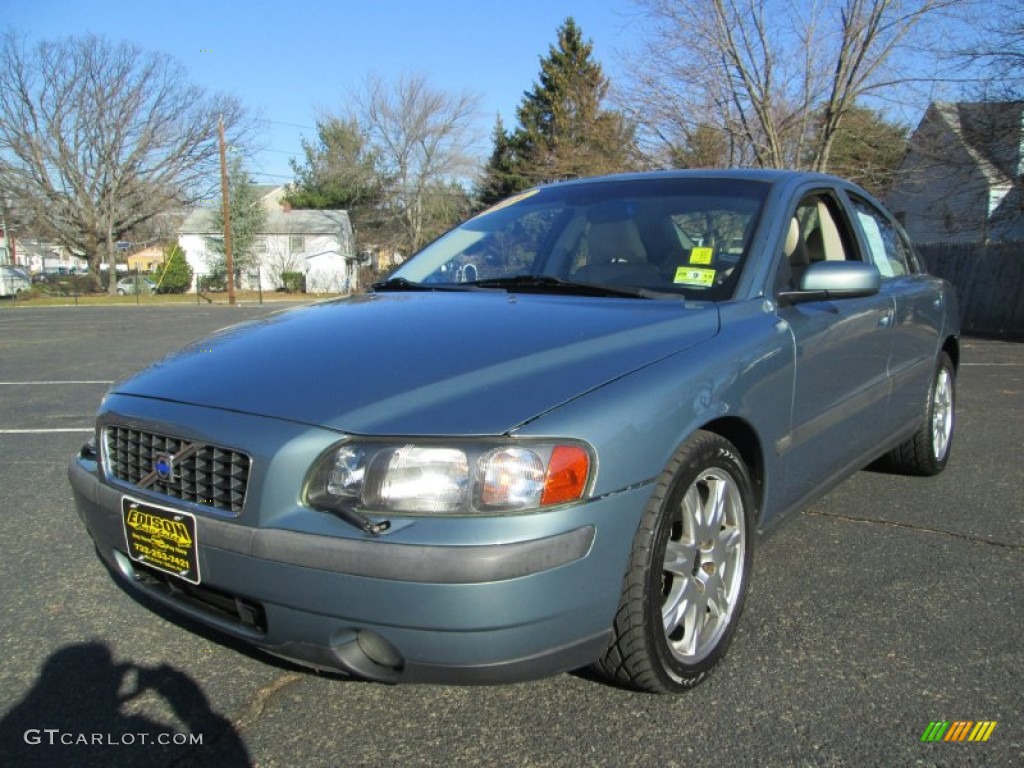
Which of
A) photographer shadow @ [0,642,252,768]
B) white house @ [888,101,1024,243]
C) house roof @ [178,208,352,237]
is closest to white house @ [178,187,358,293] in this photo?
house roof @ [178,208,352,237]

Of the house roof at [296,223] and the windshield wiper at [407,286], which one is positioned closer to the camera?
the windshield wiper at [407,286]

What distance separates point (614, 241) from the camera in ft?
10.7

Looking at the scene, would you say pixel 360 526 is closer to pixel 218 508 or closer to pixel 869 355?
pixel 218 508

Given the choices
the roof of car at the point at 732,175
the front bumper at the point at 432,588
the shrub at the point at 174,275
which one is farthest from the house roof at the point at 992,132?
the shrub at the point at 174,275

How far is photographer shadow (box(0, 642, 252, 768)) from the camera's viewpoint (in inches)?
81.3

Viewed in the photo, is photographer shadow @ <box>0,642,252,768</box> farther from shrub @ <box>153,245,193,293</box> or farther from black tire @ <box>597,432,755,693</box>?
shrub @ <box>153,245,193,293</box>

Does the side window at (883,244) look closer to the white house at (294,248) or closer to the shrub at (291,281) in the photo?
the shrub at (291,281)

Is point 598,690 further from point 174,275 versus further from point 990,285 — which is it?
point 174,275

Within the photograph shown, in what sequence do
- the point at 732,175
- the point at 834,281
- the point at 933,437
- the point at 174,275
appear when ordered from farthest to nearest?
the point at 174,275 → the point at 933,437 → the point at 732,175 → the point at 834,281

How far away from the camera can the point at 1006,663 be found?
2.51 meters

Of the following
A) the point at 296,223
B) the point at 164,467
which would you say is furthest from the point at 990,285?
the point at 296,223

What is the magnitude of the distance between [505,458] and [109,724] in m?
1.37

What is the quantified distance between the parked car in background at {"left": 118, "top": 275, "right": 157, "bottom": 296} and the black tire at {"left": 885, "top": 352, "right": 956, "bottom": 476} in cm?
4686

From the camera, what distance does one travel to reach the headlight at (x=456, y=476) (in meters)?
1.87
